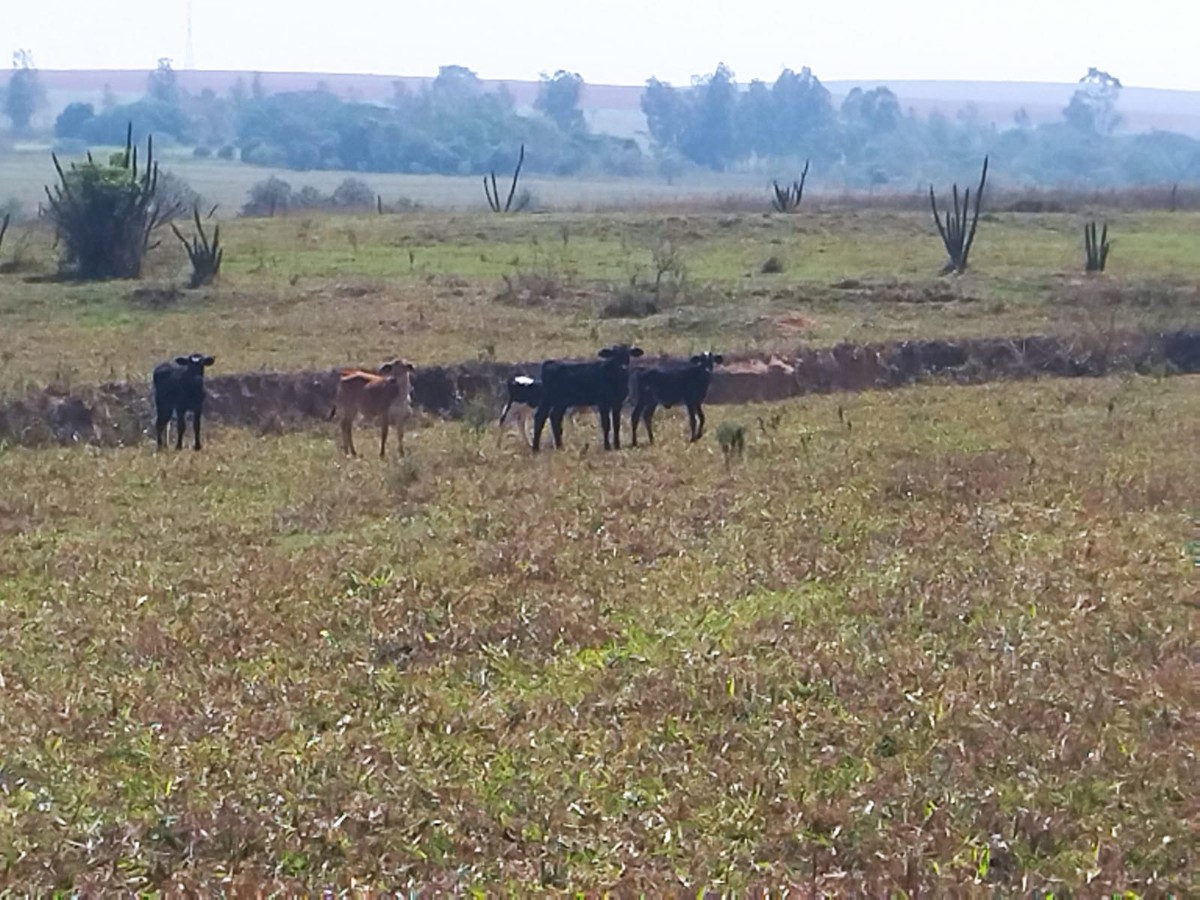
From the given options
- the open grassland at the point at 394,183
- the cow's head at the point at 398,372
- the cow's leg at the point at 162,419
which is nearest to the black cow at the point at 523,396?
the cow's head at the point at 398,372

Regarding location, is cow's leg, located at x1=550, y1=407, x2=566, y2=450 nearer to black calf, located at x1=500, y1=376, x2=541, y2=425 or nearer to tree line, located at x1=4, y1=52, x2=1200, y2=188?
black calf, located at x1=500, y1=376, x2=541, y2=425

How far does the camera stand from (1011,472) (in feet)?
53.9

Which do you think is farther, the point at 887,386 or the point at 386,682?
the point at 887,386

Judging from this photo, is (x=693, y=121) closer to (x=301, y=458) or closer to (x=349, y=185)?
(x=349, y=185)

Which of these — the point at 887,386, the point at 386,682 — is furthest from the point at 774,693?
the point at 887,386

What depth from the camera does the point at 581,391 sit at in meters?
19.3

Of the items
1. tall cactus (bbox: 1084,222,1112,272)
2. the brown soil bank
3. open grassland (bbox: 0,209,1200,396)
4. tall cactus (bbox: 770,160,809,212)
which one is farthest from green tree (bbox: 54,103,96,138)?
the brown soil bank

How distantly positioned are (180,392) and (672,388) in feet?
17.8

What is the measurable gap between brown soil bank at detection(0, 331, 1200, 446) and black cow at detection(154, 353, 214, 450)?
86 cm

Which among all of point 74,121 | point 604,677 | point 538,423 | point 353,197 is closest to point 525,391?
point 538,423

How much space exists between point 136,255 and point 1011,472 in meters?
23.7

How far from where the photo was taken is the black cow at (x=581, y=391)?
19188 mm

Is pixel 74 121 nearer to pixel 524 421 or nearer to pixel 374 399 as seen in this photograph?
pixel 524 421

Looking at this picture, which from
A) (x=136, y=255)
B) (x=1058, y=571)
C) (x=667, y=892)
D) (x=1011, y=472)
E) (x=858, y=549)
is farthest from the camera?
(x=136, y=255)
